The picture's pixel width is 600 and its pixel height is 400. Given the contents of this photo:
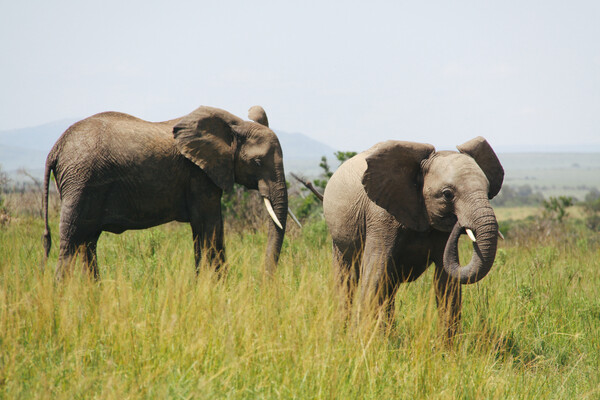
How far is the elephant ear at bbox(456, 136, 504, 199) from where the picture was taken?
16.7ft

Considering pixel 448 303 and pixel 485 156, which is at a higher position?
pixel 485 156

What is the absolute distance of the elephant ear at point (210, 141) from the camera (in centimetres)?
648

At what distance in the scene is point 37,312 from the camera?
4266 millimetres

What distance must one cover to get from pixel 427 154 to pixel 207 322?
216 cm

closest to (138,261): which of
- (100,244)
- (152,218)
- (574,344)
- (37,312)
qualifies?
(152,218)

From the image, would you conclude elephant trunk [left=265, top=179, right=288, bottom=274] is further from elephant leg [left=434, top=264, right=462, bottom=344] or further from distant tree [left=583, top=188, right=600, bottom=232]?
distant tree [left=583, top=188, right=600, bottom=232]

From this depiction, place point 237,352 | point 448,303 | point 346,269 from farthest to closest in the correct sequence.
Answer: point 346,269, point 448,303, point 237,352

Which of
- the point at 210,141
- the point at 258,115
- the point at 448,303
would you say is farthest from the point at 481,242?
the point at 258,115

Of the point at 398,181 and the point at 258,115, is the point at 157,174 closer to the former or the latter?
the point at 258,115

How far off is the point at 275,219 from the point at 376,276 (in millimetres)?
1940

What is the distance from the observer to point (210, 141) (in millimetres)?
6574

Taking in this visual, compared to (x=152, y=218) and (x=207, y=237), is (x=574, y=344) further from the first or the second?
(x=152, y=218)

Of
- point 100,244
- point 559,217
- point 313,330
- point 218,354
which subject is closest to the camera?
point 218,354

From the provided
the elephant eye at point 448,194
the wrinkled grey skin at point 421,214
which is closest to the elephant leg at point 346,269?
the wrinkled grey skin at point 421,214
